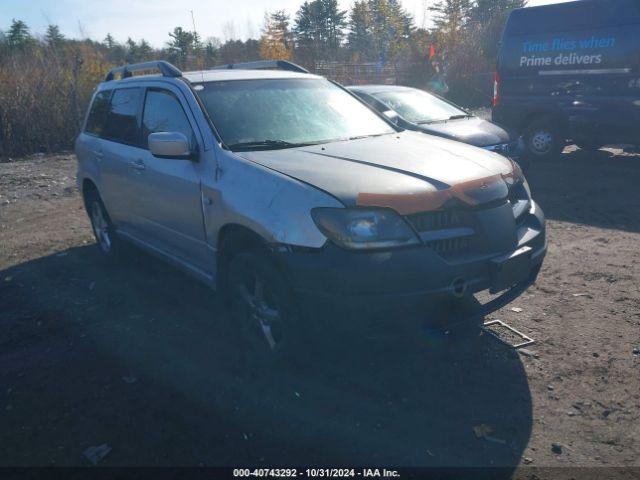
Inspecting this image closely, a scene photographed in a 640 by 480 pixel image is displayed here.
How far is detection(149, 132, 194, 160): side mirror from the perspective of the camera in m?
3.53

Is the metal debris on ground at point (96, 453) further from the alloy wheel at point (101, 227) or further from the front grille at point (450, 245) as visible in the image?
the alloy wheel at point (101, 227)

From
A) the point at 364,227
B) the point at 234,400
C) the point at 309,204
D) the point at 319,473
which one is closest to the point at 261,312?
the point at 234,400

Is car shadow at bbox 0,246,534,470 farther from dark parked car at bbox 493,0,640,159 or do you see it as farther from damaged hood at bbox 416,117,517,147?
dark parked car at bbox 493,0,640,159

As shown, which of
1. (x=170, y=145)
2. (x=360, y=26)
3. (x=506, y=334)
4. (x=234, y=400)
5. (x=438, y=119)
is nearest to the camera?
(x=234, y=400)

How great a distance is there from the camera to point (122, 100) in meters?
5.07

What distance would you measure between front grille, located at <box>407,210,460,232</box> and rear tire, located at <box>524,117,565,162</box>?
7371 mm

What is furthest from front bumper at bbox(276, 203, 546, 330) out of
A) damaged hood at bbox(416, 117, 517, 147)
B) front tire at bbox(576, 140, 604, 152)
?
front tire at bbox(576, 140, 604, 152)

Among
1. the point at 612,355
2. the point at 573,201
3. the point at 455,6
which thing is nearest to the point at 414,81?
the point at 455,6

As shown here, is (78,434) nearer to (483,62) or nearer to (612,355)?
(612,355)

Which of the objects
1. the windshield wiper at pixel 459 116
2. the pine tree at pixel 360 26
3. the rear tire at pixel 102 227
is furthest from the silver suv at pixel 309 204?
the pine tree at pixel 360 26

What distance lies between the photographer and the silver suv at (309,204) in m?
2.74

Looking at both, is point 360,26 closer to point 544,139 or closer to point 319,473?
point 544,139

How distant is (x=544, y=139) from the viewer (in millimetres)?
9688

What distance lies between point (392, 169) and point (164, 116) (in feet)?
6.76
